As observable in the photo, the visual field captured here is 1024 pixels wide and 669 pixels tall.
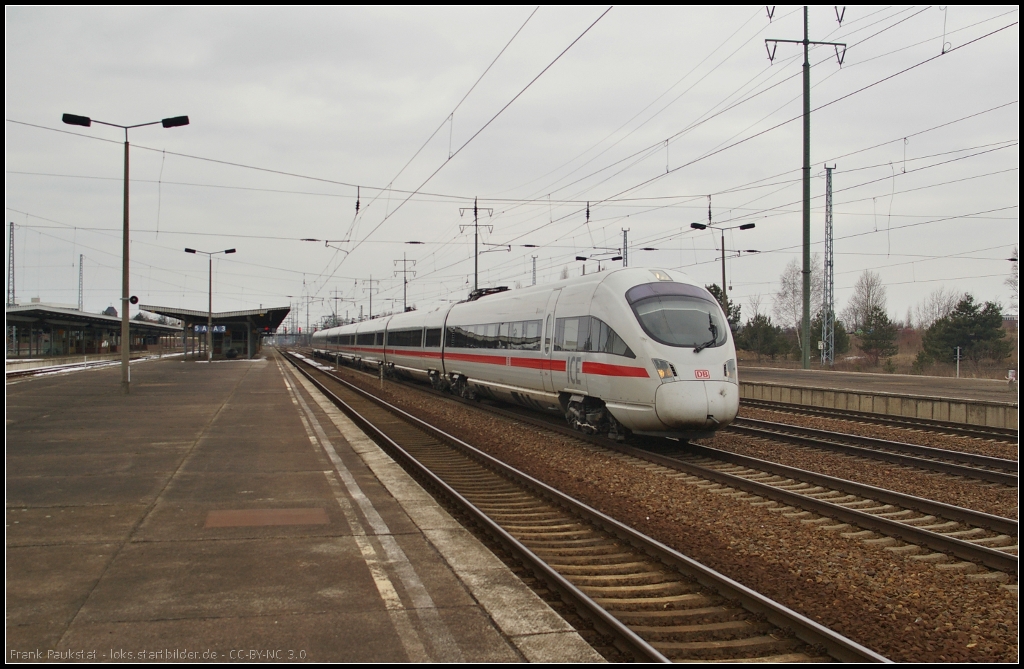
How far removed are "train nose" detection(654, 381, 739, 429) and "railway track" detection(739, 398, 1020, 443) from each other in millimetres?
6535

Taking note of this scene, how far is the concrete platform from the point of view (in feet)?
13.4

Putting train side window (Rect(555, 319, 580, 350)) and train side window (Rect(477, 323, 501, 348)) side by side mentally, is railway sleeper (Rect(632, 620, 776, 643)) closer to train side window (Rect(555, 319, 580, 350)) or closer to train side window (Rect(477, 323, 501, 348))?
train side window (Rect(555, 319, 580, 350))

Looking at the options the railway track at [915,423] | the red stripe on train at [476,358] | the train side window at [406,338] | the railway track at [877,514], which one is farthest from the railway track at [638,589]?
the train side window at [406,338]

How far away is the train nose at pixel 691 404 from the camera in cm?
1123

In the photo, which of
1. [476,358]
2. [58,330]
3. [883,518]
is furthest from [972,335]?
[58,330]

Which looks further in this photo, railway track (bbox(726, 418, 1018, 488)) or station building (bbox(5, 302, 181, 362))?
station building (bbox(5, 302, 181, 362))

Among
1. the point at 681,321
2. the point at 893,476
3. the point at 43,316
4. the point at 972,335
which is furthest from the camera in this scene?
the point at 43,316

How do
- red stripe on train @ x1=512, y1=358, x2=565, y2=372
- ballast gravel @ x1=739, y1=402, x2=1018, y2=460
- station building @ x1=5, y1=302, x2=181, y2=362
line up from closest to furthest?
ballast gravel @ x1=739, y1=402, x2=1018, y2=460 < red stripe on train @ x1=512, y1=358, x2=565, y2=372 < station building @ x1=5, y1=302, x2=181, y2=362

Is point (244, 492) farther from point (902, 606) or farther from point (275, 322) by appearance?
point (275, 322)

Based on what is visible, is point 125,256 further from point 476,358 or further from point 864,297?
point 864,297

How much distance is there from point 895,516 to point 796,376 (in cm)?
2708

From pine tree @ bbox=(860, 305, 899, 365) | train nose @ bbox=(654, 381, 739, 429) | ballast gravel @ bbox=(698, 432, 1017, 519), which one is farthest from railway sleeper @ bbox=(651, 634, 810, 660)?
pine tree @ bbox=(860, 305, 899, 365)

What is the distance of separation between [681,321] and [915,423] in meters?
7.82

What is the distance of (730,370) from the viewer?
11.7 meters
